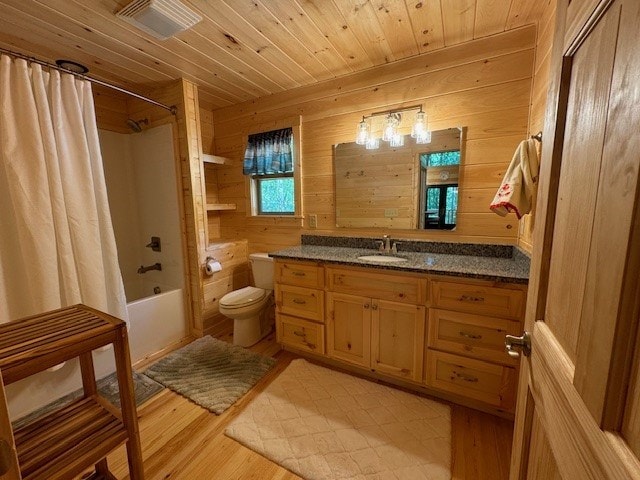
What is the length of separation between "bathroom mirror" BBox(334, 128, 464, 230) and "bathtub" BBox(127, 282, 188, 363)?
164 centimetres

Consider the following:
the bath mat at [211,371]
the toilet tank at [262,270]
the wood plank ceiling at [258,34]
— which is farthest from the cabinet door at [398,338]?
the wood plank ceiling at [258,34]

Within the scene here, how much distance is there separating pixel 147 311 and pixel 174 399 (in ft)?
2.54

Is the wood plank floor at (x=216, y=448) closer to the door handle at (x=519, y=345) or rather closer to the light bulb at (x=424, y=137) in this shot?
the door handle at (x=519, y=345)

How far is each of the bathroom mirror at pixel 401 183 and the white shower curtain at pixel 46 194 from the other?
1.76 m

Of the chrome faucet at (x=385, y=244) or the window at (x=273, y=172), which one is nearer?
the chrome faucet at (x=385, y=244)

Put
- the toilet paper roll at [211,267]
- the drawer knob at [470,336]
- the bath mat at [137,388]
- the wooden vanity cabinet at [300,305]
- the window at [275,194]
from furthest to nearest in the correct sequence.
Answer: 1. the window at [275,194]
2. the toilet paper roll at [211,267]
3. the wooden vanity cabinet at [300,305]
4. the bath mat at [137,388]
5. the drawer knob at [470,336]

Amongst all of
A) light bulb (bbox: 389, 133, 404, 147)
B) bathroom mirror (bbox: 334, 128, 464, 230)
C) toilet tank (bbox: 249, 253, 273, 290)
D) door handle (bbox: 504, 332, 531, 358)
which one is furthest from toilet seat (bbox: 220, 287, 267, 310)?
door handle (bbox: 504, 332, 531, 358)

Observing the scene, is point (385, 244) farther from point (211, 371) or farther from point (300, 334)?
point (211, 371)

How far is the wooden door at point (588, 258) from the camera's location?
0.35 meters

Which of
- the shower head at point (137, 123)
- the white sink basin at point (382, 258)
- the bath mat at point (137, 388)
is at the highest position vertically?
the shower head at point (137, 123)

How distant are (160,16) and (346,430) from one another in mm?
2438

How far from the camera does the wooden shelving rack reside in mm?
780

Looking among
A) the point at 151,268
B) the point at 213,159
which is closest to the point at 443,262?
the point at 213,159

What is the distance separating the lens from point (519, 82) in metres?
1.69
